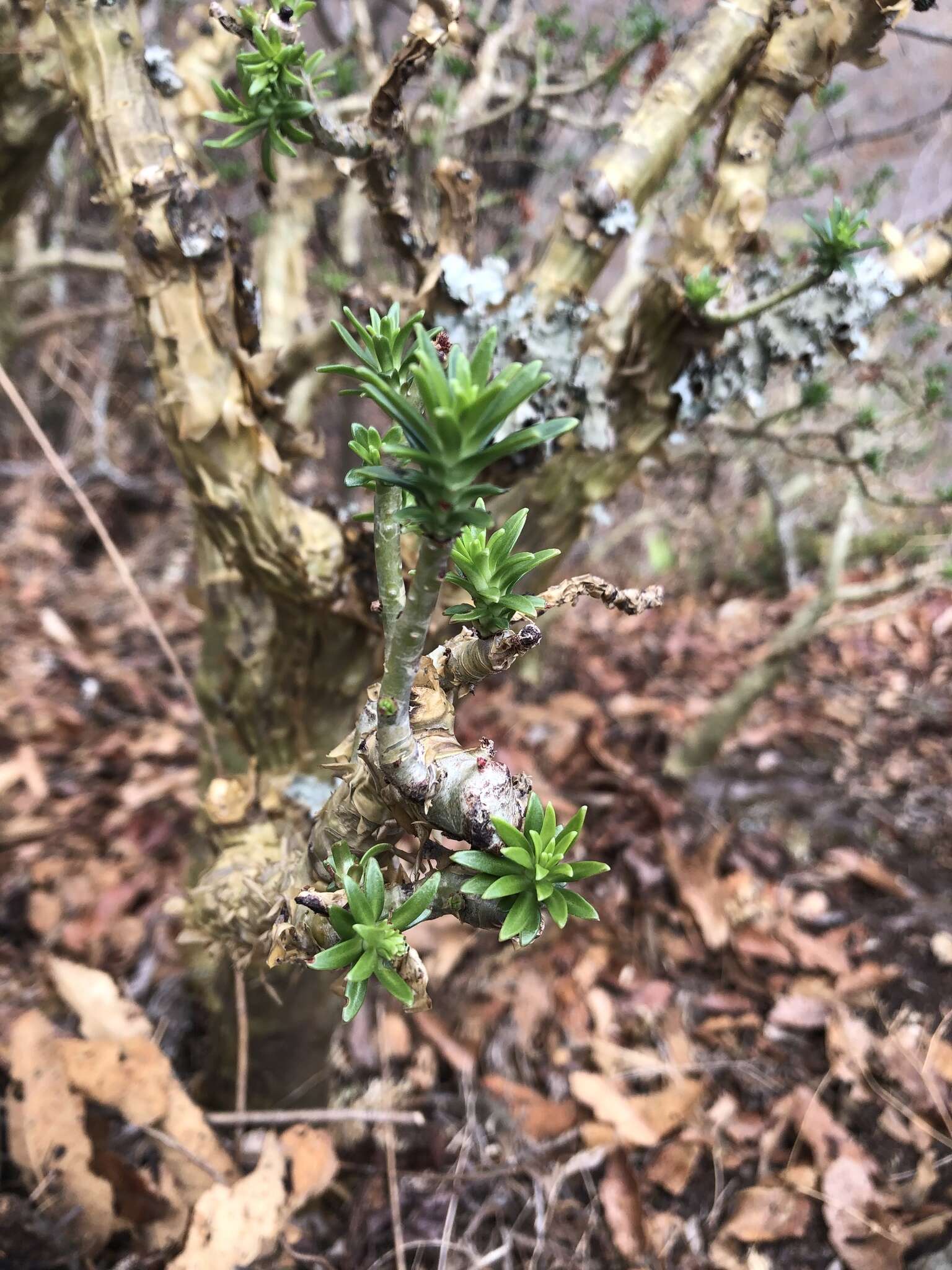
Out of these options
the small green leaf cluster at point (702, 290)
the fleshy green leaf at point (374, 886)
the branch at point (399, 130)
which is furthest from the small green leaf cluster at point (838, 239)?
the fleshy green leaf at point (374, 886)

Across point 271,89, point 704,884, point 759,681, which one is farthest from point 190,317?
point 759,681

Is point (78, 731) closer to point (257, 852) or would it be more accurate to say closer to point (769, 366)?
point (257, 852)

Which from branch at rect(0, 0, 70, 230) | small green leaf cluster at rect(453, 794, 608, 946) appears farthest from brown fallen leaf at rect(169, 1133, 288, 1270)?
branch at rect(0, 0, 70, 230)

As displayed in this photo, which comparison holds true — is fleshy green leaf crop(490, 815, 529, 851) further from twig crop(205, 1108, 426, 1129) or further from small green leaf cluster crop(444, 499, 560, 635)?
twig crop(205, 1108, 426, 1129)

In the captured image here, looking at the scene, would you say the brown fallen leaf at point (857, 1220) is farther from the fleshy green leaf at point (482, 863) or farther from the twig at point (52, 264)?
the twig at point (52, 264)

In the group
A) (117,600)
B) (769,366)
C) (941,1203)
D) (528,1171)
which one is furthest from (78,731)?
(941,1203)
